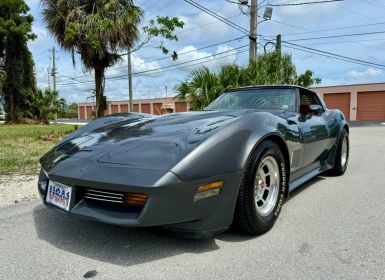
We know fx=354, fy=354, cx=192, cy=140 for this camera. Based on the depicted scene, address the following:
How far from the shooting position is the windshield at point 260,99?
157 inches

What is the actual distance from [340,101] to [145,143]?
3232cm

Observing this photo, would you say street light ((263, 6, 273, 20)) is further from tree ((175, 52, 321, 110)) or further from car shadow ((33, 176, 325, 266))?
car shadow ((33, 176, 325, 266))

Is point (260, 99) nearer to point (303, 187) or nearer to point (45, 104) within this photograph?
point (303, 187)

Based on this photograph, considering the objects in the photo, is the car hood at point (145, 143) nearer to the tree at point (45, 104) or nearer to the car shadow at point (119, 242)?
the car shadow at point (119, 242)

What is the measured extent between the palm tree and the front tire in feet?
30.9

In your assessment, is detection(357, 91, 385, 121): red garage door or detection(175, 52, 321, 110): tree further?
detection(357, 91, 385, 121): red garage door

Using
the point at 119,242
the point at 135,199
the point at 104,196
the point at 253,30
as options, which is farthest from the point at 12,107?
the point at 135,199

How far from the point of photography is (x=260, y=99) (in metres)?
4.13

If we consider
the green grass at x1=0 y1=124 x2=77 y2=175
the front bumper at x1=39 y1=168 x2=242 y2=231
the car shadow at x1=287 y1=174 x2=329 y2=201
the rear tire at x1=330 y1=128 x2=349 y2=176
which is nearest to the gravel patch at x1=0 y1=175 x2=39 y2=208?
the green grass at x1=0 y1=124 x2=77 y2=175

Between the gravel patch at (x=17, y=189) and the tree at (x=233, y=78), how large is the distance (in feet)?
19.3

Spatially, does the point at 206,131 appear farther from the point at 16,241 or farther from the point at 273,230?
the point at 16,241

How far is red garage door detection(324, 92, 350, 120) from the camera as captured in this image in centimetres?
3127

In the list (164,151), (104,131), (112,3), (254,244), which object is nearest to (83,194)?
(164,151)

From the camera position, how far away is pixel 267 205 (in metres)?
2.99
